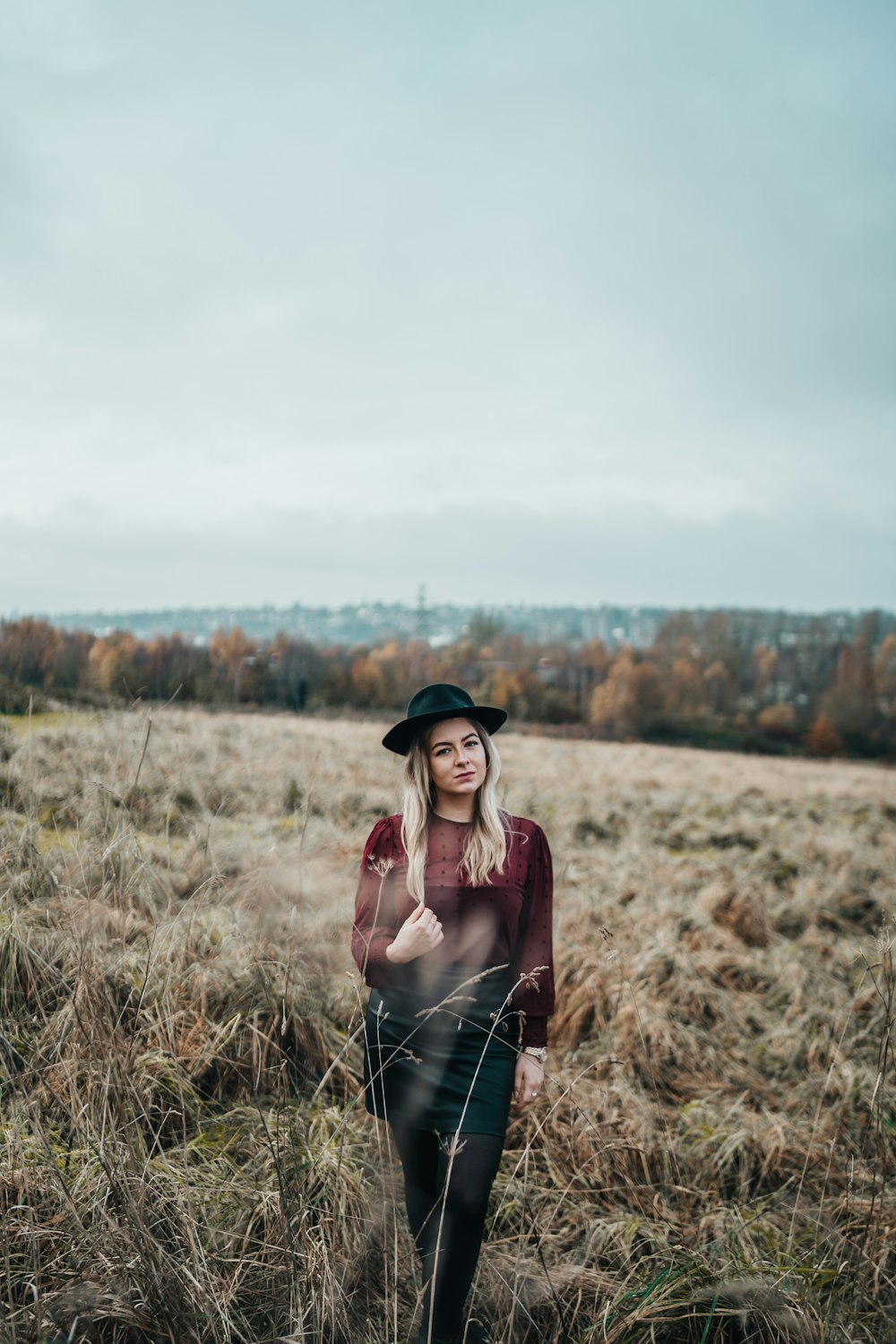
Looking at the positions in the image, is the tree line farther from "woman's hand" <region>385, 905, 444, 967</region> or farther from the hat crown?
"woman's hand" <region>385, 905, 444, 967</region>

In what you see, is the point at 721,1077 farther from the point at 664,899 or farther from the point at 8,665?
the point at 8,665

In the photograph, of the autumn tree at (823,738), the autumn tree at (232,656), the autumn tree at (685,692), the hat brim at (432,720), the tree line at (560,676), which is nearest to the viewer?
the hat brim at (432,720)

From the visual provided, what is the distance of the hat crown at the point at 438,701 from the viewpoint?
2.03 meters

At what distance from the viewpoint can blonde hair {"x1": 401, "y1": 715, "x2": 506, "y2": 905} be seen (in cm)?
198

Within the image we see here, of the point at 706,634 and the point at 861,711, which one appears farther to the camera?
the point at 706,634

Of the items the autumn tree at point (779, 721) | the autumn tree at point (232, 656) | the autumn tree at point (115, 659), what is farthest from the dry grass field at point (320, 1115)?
the autumn tree at point (779, 721)

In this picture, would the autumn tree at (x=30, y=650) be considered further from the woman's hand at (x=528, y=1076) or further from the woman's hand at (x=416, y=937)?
the woman's hand at (x=528, y=1076)

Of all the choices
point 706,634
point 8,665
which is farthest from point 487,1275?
point 706,634

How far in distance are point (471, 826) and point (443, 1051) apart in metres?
0.56

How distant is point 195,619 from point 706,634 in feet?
141

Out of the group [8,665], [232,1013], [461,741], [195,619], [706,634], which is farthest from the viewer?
[706,634]

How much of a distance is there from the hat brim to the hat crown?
0.01m

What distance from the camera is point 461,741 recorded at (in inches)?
80.1

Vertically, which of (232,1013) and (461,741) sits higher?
(461,741)
